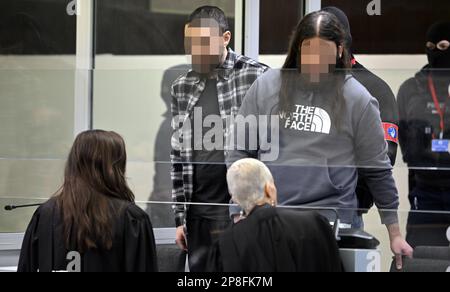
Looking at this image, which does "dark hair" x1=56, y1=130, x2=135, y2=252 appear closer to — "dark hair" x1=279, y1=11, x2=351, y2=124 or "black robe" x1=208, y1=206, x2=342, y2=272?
"black robe" x1=208, y1=206, x2=342, y2=272

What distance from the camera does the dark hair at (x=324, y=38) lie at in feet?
13.1

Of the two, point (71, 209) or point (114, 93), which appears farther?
point (114, 93)

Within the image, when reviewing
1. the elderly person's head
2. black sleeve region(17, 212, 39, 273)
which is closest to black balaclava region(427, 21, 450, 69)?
the elderly person's head

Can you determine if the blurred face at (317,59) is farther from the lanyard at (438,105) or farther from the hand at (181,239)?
the hand at (181,239)

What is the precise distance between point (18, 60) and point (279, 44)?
1.76 m

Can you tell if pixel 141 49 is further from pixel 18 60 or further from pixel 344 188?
pixel 344 188

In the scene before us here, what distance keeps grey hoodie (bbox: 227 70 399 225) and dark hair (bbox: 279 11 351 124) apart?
0.03 metres

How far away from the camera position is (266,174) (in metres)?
3.62

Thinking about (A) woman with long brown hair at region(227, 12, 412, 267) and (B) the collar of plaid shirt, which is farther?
(B) the collar of plaid shirt

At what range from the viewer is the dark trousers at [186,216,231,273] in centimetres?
424

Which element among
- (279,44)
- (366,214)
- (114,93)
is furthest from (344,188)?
(279,44)

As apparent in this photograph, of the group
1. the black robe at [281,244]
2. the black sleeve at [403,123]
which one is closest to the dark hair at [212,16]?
the black sleeve at [403,123]

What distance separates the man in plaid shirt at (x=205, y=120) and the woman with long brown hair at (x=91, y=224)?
2.26ft
